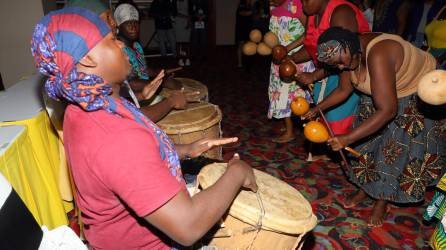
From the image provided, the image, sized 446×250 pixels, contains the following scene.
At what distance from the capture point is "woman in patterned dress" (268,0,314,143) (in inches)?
146

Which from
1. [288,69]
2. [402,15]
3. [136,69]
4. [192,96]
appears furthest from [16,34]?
[402,15]

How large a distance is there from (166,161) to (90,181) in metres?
0.28

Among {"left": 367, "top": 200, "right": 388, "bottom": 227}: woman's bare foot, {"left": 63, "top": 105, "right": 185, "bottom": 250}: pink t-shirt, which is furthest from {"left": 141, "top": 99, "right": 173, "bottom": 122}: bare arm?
{"left": 367, "top": 200, "right": 388, "bottom": 227}: woman's bare foot

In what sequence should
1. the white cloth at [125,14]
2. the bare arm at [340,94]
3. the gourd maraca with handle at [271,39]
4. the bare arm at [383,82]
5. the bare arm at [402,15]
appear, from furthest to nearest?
the bare arm at [402,15], the gourd maraca with handle at [271,39], the white cloth at [125,14], the bare arm at [340,94], the bare arm at [383,82]

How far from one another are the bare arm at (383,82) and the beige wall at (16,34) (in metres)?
3.74

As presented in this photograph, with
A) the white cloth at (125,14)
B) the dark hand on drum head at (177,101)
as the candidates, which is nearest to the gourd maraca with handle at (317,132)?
the dark hand on drum head at (177,101)

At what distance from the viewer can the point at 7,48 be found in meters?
3.92

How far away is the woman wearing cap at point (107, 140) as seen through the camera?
3.27ft

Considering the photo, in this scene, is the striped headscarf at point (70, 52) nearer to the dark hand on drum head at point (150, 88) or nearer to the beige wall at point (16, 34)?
the dark hand on drum head at point (150, 88)

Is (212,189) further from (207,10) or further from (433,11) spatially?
(207,10)

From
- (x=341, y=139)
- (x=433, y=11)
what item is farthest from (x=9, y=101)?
(x=433, y=11)

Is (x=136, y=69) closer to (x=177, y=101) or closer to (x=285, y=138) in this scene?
(x=177, y=101)

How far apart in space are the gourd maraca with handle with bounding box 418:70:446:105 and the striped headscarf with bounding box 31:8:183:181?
188cm

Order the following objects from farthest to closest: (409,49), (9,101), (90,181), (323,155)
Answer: (323,155), (9,101), (409,49), (90,181)
